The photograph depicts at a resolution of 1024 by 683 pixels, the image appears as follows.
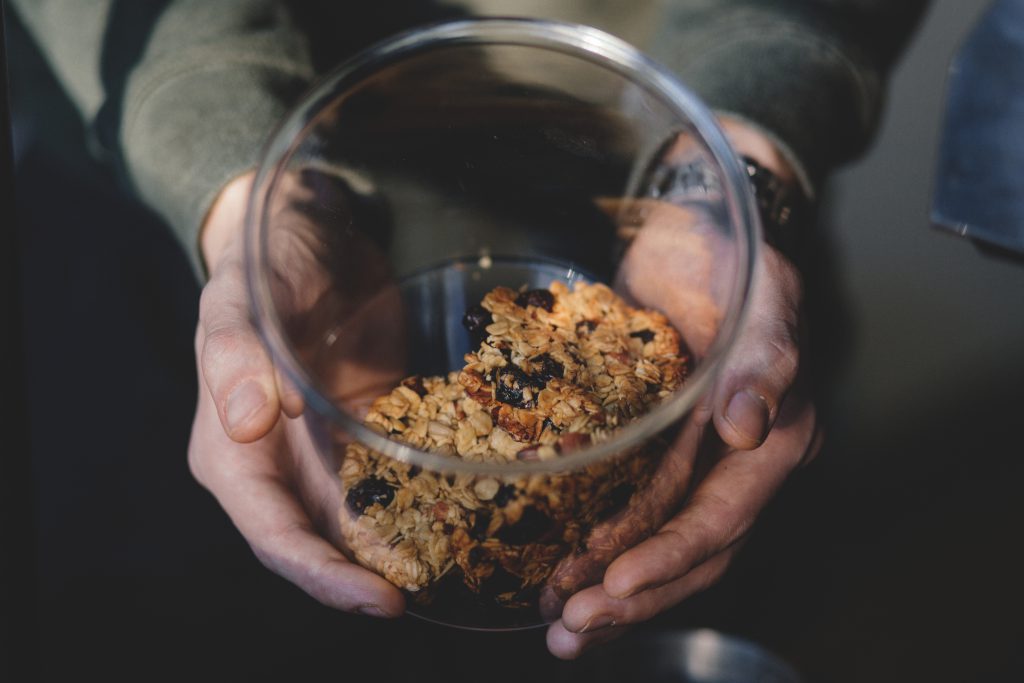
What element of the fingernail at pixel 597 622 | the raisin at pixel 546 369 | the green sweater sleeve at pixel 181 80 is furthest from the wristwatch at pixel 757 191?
the green sweater sleeve at pixel 181 80

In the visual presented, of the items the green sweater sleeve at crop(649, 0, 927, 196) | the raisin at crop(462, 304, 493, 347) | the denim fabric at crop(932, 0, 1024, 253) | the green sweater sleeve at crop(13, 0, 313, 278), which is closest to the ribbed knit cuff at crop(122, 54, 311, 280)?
the green sweater sleeve at crop(13, 0, 313, 278)

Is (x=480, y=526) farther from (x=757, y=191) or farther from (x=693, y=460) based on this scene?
(x=757, y=191)

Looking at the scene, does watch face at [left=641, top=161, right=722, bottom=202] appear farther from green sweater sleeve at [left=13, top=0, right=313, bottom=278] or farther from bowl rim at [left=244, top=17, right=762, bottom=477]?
green sweater sleeve at [left=13, top=0, right=313, bottom=278]

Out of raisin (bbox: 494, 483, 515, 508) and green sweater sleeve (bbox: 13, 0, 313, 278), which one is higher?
raisin (bbox: 494, 483, 515, 508)

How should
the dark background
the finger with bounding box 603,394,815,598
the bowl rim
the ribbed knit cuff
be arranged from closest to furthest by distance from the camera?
the bowl rim, the finger with bounding box 603,394,815,598, the ribbed knit cuff, the dark background

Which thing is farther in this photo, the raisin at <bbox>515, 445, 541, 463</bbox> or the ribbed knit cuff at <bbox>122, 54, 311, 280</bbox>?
the ribbed knit cuff at <bbox>122, 54, 311, 280</bbox>

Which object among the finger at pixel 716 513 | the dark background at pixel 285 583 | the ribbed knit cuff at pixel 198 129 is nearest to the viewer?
the finger at pixel 716 513

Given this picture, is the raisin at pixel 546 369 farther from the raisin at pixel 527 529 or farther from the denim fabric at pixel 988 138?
the denim fabric at pixel 988 138
